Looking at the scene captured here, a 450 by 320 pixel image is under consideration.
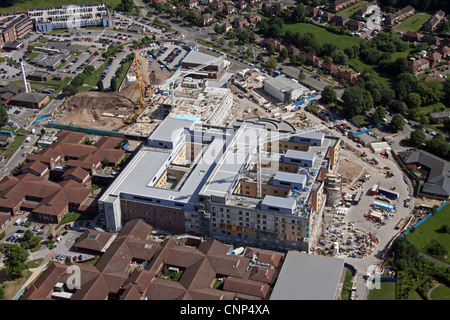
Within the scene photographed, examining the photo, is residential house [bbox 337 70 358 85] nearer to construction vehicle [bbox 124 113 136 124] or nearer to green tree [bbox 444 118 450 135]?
green tree [bbox 444 118 450 135]

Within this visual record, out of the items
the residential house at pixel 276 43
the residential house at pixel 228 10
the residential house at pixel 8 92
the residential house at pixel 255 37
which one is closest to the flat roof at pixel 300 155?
the residential house at pixel 276 43

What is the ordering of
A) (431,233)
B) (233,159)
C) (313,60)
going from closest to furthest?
(431,233), (233,159), (313,60)

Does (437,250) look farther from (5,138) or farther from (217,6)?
(217,6)

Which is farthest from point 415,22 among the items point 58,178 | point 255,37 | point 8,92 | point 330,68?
point 58,178

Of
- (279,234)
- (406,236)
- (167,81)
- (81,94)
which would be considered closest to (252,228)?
(279,234)

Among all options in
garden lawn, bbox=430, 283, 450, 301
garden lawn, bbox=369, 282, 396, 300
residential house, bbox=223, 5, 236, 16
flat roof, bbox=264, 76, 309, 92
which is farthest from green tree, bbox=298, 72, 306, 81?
garden lawn, bbox=430, 283, 450, 301

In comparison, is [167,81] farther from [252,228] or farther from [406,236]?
[406,236]
